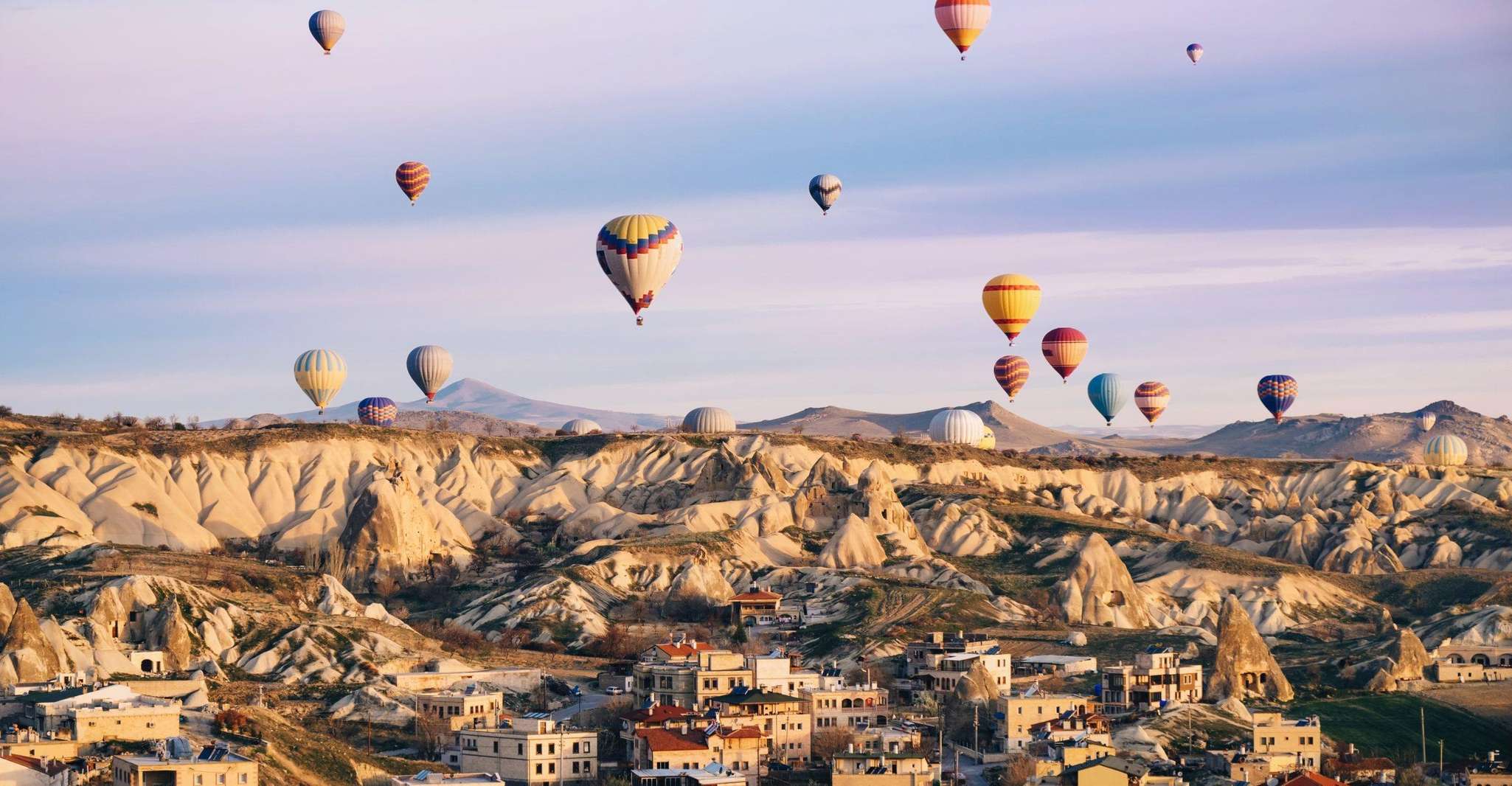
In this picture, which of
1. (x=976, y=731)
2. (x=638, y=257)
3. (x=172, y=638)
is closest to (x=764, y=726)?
(x=976, y=731)

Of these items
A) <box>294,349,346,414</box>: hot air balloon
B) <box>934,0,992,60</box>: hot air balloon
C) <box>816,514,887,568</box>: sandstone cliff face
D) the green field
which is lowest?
the green field

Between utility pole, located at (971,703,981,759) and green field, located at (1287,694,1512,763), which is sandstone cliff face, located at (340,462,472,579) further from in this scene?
green field, located at (1287,694,1512,763)

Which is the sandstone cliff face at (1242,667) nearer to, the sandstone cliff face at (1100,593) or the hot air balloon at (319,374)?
the sandstone cliff face at (1100,593)

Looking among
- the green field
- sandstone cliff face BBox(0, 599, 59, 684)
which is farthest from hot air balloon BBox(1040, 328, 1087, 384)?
sandstone cliff face BBox(0, 599, 59, 684)

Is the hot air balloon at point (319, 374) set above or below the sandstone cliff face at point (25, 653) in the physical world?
above

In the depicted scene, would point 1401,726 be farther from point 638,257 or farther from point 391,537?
point 391,537

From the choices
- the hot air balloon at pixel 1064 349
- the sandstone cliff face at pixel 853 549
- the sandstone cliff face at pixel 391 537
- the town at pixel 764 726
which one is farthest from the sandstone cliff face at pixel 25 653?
the hot air balloon at pixel 1064 349
